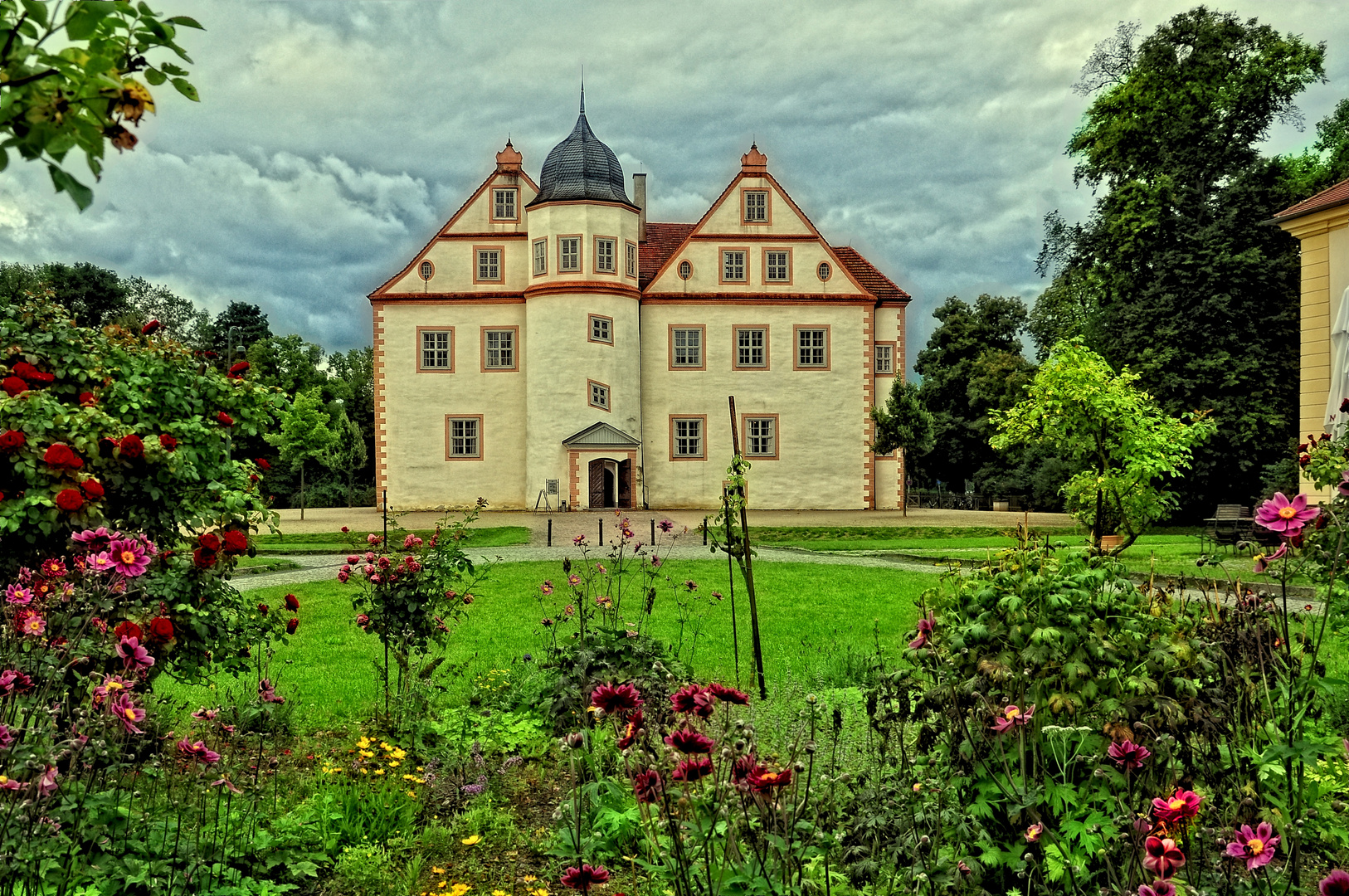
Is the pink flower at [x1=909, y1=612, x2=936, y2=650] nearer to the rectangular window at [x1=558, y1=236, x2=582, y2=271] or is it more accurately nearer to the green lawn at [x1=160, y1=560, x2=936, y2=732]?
the green lawn at [x1=160, y1=560, x2=936, y2=732]

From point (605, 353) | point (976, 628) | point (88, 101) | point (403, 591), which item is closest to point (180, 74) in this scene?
point (88, 101)

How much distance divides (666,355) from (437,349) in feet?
25.1

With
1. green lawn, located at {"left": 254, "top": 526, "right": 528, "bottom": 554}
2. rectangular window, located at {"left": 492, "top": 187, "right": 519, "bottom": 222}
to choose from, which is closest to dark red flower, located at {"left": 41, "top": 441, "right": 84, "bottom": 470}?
green lawn, located at {"left": 254, "top": 526, "right": 528, "bottom": 554}

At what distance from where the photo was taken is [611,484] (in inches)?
1228

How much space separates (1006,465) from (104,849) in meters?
42.0

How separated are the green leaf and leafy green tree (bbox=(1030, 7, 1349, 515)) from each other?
28560mm

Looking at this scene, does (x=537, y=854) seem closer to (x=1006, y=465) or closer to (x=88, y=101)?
(x=88, y=101)

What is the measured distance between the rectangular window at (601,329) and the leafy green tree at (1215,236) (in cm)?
1523

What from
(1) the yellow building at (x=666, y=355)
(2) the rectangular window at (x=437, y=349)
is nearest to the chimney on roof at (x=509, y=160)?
(1) the yellow building at (x=666, y=355)

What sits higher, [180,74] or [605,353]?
[605,353]

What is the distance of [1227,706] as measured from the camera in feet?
11.0

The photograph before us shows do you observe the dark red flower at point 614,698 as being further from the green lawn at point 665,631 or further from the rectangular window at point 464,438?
the rectangular window at point 464,438

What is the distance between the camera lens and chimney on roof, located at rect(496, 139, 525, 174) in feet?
107

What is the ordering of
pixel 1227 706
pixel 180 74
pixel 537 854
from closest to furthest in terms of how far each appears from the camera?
1. pixel 180 74
2. pixel 1227 706
3. pixel 537 854
